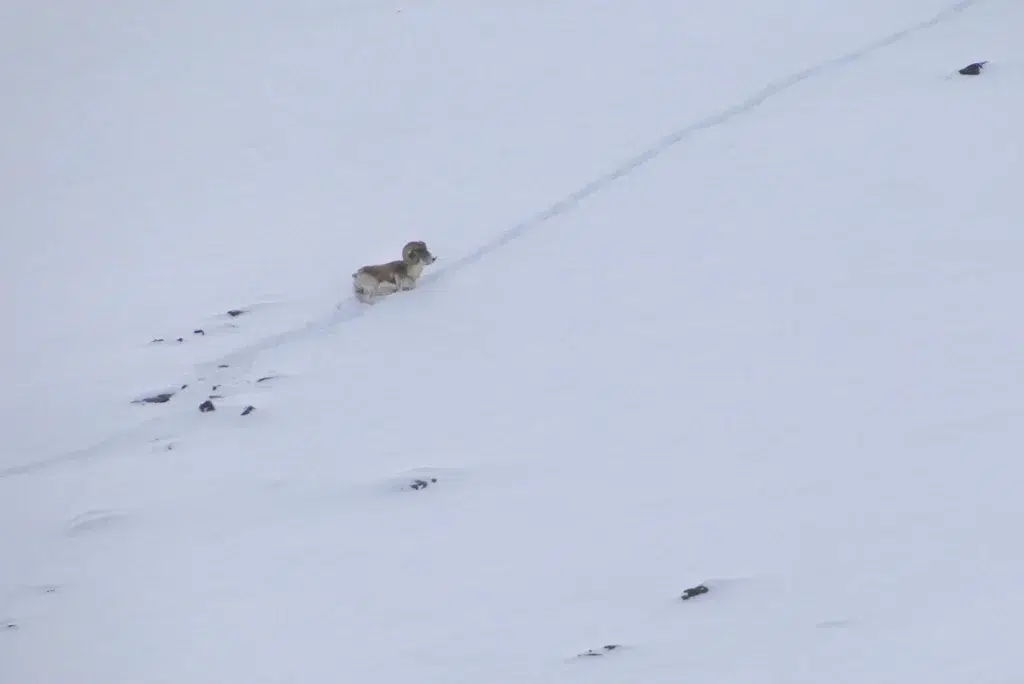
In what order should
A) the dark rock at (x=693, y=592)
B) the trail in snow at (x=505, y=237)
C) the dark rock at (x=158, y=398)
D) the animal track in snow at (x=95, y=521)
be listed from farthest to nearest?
the dark rock at (x=158, y=398) → the trail in snow at (x=505, y=237) → the animal track in snow at (x=95, y=521) → the dark rock at (x=693, y=592)

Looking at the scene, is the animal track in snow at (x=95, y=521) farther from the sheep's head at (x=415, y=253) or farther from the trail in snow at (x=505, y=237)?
the sheep's head at (x=415, y=253)

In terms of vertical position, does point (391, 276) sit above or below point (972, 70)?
below

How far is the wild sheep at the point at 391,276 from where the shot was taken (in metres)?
6.27

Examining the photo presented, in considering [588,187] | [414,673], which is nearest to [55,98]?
[588,187]

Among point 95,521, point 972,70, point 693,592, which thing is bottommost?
point 693,592

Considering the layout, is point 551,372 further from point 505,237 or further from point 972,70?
point 972,70

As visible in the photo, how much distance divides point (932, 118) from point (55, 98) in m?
8.27

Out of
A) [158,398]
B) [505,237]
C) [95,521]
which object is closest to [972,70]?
[505,237]

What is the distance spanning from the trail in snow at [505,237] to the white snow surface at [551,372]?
0.03m

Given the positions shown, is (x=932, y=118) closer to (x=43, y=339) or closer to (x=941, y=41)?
(x=941, y=41)

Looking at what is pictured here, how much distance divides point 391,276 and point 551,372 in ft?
4.40

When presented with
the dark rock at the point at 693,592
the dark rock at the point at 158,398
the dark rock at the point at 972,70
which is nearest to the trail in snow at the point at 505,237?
the dark rock at the point at 158,398

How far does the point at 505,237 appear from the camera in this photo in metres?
6.91

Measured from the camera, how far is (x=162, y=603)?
420cm
